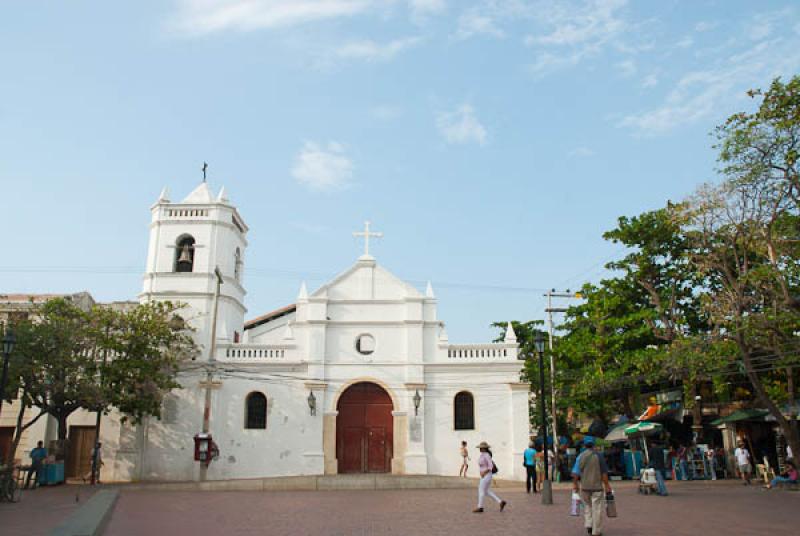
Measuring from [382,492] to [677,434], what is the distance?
17.4m

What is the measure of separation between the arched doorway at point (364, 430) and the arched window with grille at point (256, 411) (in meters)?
2.98

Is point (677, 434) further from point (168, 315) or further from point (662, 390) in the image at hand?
point (168, 315)

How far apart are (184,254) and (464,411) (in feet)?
44.6

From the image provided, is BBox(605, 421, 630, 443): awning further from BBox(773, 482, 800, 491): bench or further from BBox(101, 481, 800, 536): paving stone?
BBox(101, 481, 800, 536): paving stone

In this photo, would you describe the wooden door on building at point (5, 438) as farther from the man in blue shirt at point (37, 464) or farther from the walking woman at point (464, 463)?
the walking woman at point (464, 463)

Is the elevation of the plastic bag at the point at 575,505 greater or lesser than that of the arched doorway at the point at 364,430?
lesser

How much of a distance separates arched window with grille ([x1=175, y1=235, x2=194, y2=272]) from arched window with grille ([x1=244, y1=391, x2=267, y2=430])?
249 inches

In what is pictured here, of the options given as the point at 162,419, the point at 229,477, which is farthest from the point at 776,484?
the point at 162,419

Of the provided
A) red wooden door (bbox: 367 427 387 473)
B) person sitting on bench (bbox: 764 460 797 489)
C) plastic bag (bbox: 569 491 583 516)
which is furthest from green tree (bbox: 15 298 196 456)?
person sitting on bench (bbox: 764 460 797 489)

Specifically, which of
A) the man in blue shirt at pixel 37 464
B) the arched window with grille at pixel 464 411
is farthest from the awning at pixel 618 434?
the man in blue shirt at pixel 37 464

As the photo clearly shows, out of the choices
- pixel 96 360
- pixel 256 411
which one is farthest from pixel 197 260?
pixel 256 411

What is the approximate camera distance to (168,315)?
94.5 feet

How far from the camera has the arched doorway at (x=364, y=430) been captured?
2778 centimetres

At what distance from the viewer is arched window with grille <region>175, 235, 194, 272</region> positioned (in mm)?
30406
